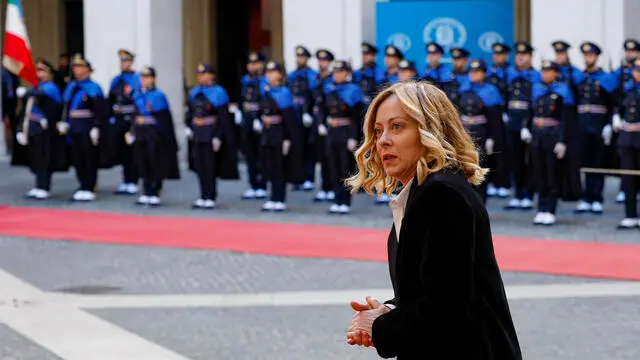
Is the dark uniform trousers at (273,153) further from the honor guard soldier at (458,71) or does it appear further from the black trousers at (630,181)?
the black trousers at (630,181)

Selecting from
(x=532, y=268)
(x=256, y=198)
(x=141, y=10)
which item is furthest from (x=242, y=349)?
(x=141, y=10)

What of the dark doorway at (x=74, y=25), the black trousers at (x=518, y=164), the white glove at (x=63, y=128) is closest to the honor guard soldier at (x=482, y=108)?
the black trousers at (x=518, y=164)

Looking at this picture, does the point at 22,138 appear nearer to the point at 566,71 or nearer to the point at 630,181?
the point at 566,71

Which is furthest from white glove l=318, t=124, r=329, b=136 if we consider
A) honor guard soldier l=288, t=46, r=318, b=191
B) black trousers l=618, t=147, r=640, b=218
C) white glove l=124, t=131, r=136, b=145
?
black trousers l=618, t=147, r=640, b=218

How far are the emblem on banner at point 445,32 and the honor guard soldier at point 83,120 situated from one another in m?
6.15

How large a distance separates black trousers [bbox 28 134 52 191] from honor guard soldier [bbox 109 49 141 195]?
117cm

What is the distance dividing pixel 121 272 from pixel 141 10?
13779 millimetres

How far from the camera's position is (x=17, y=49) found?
15992 mm

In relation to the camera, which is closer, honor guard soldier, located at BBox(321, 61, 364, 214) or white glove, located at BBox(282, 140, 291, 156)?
honor guard soldier, located at BBox(321, 61, 364, 214)

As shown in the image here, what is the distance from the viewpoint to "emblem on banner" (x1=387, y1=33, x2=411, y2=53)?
69.9ft

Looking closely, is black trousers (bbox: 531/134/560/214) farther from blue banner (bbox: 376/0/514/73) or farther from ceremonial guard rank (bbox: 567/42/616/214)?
blue banner (bbox: 376/0/514/73)

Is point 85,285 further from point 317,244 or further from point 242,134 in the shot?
point 242,134

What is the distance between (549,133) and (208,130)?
4663 millimetres

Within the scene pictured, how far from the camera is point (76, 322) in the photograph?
8.48 m
